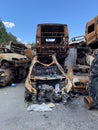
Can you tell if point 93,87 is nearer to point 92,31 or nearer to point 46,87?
point 46,87

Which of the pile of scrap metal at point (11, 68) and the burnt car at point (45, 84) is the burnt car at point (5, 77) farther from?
the burnt car at point (45, 84)

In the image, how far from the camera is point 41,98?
24.7ft

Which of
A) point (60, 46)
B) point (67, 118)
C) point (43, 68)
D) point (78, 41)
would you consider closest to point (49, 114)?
point (67, 118)

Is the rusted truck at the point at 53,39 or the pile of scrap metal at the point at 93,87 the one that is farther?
the rusted truck at the point at 53,39

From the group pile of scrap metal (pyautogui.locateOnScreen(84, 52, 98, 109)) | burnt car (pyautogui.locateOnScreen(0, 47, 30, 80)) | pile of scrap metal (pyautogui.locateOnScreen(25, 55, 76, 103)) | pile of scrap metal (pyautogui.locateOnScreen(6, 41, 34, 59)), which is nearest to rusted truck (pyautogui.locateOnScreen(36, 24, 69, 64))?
burnt car (pyautogui.locateOnScreen(0, 47, 30, 80))

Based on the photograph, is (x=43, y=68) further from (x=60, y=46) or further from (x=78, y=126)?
(x=78, y=126)

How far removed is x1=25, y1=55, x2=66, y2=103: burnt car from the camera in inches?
297

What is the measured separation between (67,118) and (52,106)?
1149 mm

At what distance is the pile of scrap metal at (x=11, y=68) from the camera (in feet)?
35.9

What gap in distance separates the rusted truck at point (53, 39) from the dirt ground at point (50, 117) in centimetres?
399

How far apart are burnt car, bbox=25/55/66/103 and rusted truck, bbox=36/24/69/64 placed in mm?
1661

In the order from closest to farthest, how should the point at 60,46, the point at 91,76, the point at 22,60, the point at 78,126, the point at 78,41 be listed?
the point at 78,126, the point at 91,76, the point at 60,46, the point at 22,60, the point at 78,41

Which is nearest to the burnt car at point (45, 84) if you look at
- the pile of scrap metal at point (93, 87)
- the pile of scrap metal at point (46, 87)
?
the pile of scrap metal at point (46, 87)

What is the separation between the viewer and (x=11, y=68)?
11945mm
